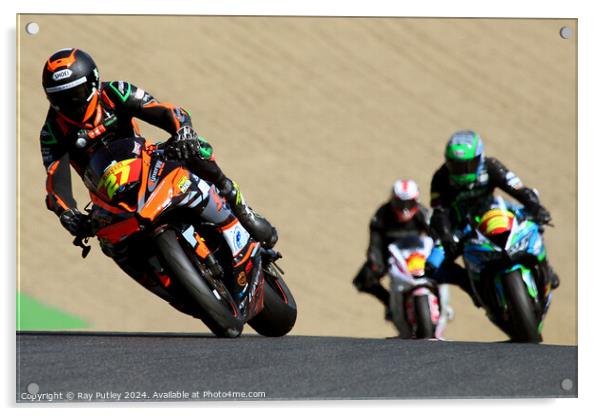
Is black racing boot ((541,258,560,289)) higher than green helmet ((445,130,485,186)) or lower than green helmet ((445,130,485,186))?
lower

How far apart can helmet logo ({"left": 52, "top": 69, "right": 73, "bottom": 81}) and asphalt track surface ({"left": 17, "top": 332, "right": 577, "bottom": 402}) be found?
1416 millimetres

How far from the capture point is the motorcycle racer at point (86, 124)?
827 centimetres

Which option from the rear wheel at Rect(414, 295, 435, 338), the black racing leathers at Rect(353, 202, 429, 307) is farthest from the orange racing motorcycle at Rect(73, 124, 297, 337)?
the black racing leathers at Rect(353, 202, 429, 307)

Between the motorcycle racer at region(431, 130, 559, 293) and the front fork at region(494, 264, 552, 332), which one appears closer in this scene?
the front fork at region(494, 264, 552, 332)

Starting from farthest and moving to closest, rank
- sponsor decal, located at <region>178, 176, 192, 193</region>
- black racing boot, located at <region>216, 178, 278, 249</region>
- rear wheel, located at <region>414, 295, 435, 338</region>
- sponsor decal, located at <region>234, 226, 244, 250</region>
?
1. rear wheel, located at <region>414, 295, 435, 338</region>
2. black racing boot, located at <region>216, 178, 278, 249</region>
3. sponsor decal, located at <region>234, 226, 244, 250</region>
4. sponsor decal, located at <region>178, 176, 192, 193</region>

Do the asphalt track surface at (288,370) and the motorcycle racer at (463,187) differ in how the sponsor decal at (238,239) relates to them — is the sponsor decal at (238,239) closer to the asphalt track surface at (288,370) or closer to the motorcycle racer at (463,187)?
the asphalt track surface at (288,370)

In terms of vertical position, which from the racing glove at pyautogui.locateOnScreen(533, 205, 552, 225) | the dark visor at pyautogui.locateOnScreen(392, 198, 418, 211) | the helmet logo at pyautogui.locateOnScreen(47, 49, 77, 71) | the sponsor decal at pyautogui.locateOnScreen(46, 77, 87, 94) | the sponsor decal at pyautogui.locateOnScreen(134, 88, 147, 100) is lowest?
the dark visor at pyautogui.locateOnScreen(392, 198, 418, 211)

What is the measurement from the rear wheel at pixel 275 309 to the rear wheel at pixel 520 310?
51.8 inches

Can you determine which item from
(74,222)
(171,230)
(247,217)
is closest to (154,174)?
(171,230)

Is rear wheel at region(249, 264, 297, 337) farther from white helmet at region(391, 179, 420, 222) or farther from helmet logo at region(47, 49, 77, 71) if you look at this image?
white helmet at region(391, 179, 420, 222)

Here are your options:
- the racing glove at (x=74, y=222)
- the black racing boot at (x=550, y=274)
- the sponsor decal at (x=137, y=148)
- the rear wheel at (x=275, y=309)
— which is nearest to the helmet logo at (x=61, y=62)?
the sponsor decal at (x=137, y=148)

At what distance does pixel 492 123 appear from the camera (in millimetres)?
9352

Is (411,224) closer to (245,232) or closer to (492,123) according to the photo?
(492,123)

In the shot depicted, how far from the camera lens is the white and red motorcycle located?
1040 centimetres
